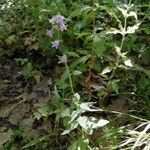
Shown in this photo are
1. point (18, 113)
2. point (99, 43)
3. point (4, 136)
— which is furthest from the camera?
point (18, 113)

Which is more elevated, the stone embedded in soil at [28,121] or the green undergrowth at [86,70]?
the green undergrowth at [86,70]

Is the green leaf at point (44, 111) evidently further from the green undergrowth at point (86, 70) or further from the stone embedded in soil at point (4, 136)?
the stone embedded in soil at point (4, 136)

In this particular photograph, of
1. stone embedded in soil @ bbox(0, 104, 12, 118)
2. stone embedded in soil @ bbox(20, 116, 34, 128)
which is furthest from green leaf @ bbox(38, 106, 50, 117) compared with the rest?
stone embedded in soil @ bbox(0, 104, 12, 118)

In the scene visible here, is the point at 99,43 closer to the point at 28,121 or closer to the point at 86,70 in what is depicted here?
the point at 86,70

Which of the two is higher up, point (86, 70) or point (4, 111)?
point (86, 70)

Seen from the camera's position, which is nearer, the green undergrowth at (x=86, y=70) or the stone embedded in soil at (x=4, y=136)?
the green undergrowth at (x=86, y=70)

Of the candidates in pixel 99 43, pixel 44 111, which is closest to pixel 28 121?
A: pixel 44 111

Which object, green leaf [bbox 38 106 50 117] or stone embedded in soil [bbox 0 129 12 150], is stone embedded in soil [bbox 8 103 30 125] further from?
green leaf [bbox 38 106 50 117]

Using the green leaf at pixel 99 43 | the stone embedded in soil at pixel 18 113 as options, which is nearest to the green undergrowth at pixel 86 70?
the green leaf at pixel 99 43

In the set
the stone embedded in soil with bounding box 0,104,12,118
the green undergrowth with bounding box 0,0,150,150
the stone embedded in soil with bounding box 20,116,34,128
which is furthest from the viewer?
the stone embedded in soil with bounding box 0,104,12,118

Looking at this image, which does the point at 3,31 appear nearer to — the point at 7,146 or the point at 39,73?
the point at 39,73

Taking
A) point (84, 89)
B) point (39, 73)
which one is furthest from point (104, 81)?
point (39, 73)
